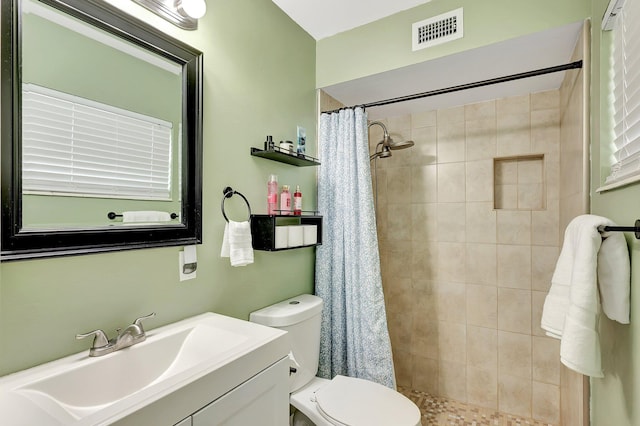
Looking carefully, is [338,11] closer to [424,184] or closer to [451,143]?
[451,143]

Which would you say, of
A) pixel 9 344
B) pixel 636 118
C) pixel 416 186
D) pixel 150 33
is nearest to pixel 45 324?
pixel 9 344

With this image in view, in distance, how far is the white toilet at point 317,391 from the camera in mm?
1342

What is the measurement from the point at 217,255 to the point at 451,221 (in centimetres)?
168

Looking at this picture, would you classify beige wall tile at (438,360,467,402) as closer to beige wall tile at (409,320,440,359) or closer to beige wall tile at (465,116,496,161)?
beige wall tile at (409,320,440,359)

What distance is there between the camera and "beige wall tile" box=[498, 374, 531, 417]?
2066 millimetres

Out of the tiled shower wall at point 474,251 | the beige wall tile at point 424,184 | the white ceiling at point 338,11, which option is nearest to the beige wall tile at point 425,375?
the tiled shower wall at point 474,251

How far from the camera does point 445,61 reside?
5.58 feet

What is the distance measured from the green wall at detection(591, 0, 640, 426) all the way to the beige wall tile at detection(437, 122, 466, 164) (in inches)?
37.9

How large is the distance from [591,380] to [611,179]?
882 mm

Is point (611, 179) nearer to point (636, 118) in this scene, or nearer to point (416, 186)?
point (636, 118)

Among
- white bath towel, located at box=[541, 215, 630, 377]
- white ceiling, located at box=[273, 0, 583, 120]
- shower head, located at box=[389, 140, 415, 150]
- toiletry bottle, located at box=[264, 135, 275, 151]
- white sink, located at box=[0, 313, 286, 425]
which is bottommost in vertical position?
white sink, located at box=[0, 313, 286, 425]

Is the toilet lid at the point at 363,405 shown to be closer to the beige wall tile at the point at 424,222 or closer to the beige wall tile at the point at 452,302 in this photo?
the beige wall tile at the point at 452,302

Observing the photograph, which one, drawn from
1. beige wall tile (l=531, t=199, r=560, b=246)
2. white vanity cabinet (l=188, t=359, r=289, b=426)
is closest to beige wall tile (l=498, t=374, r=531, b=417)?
beige wall tile (l=531, t=199, r=560, b=246)

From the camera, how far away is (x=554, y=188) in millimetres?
2014
